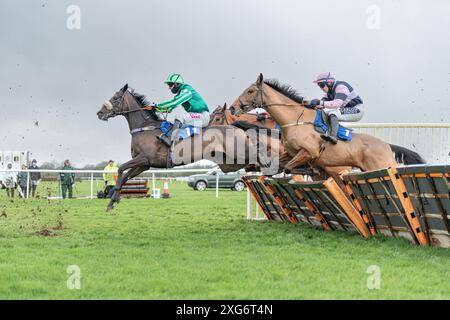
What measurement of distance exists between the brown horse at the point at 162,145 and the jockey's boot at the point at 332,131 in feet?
4.38

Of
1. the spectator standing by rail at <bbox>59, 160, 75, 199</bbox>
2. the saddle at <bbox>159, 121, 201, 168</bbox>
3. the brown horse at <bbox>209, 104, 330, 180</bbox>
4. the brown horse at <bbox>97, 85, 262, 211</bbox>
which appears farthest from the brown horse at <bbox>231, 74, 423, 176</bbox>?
the spectator standing by rail at <bbox>59, 160, 75, 199</bbox>

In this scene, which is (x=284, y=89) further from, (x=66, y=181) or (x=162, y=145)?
(x=66, y=181)

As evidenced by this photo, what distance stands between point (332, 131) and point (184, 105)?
Answer: 2367 millimetres

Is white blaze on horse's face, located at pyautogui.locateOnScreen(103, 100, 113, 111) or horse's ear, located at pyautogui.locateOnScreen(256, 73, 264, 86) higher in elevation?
horse's ear, located at pyautogui.locateOnScreen(256, 73, 264, 86)

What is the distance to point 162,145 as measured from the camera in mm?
10781

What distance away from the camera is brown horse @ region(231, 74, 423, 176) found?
10.3 meters

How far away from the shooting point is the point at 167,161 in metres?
10.8

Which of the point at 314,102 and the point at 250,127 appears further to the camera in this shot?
the point at 250,127

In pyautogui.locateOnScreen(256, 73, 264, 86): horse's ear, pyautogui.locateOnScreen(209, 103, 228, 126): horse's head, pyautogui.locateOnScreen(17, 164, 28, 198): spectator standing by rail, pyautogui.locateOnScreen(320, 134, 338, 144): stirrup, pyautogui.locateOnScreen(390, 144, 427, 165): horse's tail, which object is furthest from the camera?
pyautogui.locateOnScreen(17, 164, 28, 198): spectator standing by rail

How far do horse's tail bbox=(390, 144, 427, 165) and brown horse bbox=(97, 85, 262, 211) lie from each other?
2.29m

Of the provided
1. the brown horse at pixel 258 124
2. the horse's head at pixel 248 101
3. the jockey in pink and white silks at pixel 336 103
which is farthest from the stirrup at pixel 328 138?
the horse's head at pixel 248 101

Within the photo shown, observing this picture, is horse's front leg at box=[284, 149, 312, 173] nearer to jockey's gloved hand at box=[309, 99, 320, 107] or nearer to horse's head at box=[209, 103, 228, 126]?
jockey's gloved hand at box=[309, 99, 320, 107]

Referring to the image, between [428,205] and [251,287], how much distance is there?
2537 mm

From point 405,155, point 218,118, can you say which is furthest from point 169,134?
point 405,155
